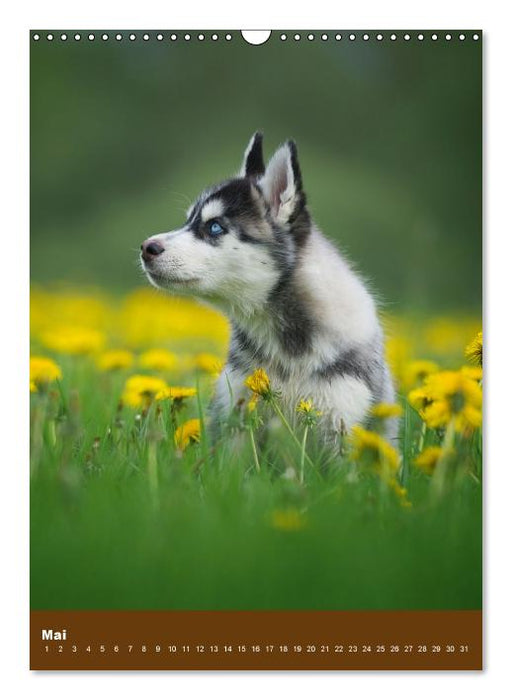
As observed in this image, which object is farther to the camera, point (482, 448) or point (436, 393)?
point (482, 448)

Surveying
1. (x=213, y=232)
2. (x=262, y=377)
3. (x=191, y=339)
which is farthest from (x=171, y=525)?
(x=191, y=339)

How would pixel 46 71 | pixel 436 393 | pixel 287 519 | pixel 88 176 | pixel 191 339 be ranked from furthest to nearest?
pixel 191 339
pixel 88 176
pixel 46 71
pixel 436 393
pixel 287 519

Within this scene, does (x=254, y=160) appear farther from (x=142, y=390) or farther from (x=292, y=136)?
(x=142, y=390)

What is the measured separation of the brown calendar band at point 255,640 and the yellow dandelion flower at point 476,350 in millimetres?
1063

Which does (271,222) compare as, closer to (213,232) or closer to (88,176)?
(213,232)

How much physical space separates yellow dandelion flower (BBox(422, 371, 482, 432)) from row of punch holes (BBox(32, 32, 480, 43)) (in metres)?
1.52

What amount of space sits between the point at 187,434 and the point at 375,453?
878mm

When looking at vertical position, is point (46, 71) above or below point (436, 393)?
above

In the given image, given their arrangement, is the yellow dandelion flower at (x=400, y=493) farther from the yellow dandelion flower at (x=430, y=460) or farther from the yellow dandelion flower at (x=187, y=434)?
the yellow dandelion flower at (x=187, y=434)

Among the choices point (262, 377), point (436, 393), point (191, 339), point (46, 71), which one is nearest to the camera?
point (436, 393)

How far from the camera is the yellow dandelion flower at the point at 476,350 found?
398 centimetres

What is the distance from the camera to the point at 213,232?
436 cm

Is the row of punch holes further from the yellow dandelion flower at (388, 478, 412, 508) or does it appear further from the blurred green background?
the yellow dandelion flower at (388, 478, 412, 508)

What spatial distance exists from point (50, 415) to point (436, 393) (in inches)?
70.1
